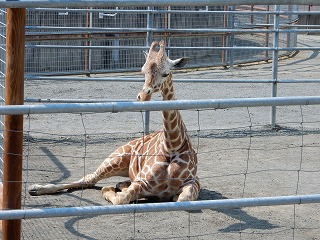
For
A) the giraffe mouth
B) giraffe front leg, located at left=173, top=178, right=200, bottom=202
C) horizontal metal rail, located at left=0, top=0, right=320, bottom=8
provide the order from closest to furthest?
horizontal metal rail, located at left=0, top=0, right=320, bottom=8 < giraffe front leg, located at left=173, top=178, right=200, bottom=202 < the giraffe mouth

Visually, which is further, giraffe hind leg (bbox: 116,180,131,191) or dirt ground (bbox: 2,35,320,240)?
giraffe hind leg (bbox: 116,180,131,191)

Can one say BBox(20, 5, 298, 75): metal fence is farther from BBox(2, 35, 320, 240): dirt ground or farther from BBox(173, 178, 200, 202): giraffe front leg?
BBox(173, 178, 200, 202): giraffe front leg

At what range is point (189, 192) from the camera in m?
6.48

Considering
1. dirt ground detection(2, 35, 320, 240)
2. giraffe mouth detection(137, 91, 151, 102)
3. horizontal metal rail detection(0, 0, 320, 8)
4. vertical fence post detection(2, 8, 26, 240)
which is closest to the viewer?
horizontal metal rail detection(0, 0, 320, 8)

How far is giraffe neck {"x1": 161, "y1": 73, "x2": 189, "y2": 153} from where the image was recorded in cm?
682

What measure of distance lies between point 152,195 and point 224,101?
299 centimetres

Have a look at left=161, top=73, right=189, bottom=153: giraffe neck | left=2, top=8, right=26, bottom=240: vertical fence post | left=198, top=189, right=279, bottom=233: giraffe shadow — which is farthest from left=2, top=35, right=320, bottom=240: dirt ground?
left=2, top=8, right=26, bottom=240: vertical fence post

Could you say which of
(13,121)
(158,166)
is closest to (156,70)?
(158,166)

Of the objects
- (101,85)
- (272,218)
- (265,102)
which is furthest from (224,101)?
(101,85)

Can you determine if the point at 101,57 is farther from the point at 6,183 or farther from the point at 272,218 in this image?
the point at 6,183

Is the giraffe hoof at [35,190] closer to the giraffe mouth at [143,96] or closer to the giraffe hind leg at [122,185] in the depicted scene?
the giraffe hind leg at [122,185]

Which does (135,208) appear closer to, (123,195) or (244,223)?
(244,223)

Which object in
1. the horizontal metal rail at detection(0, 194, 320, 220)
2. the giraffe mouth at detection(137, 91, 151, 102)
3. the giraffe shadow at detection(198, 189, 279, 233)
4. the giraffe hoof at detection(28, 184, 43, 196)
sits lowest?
the giraffe shadow at detection(198, 189, 279, 233)

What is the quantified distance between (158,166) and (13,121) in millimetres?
2515
